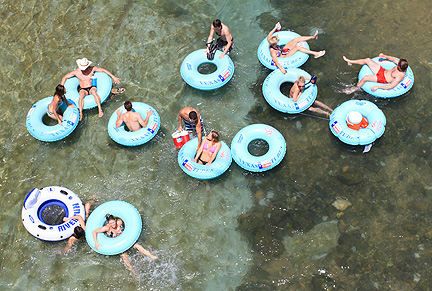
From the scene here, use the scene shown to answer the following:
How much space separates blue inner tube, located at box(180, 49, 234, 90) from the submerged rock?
3.81 m

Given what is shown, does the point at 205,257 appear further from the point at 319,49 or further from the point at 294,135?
the point at 319,49

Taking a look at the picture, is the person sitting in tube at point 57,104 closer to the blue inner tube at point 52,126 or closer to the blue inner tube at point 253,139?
the blue inner tube at point 52,126

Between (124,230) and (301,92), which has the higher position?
(301,92)

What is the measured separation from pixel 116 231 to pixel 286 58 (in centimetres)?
568

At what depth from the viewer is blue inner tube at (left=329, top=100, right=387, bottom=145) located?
839 cm

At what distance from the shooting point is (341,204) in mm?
8086

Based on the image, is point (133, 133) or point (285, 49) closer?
point (133, 133)

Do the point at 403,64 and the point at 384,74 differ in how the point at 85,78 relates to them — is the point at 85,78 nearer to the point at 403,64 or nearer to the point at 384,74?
the point at 384,74

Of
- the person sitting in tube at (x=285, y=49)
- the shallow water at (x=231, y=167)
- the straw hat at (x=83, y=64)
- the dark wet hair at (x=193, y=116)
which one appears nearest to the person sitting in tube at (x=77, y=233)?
the shallow water at (x=231, y=167)

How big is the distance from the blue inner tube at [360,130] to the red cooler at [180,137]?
323cm

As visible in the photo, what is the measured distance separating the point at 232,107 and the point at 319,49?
287 cm

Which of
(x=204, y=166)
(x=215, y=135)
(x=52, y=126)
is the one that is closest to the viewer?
(x=215, y=135)

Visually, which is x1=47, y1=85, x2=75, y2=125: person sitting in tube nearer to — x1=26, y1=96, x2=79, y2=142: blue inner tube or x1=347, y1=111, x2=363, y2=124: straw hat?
x1=26, y1=96, x2=79, y2=142: blue inner tube

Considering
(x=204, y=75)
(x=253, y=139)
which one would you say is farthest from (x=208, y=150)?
(x=204, y=75)
